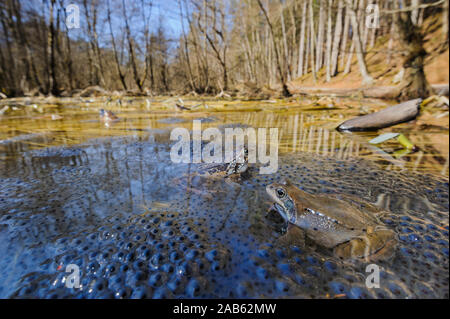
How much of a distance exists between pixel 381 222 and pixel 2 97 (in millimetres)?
18591

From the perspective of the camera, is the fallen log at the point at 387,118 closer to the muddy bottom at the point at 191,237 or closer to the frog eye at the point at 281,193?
the muddy bottom at the point at 191,237

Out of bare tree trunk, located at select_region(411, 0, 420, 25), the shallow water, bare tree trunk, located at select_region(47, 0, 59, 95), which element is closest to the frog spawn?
the shallow water

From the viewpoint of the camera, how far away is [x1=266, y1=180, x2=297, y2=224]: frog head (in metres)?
1.37

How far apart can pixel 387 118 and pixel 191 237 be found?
4365 mm

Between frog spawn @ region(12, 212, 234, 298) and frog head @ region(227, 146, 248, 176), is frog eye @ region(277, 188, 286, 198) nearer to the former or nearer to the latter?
frog spawn @ region(12, 212, 234, 298)

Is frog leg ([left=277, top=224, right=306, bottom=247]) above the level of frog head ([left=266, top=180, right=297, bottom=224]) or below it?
below

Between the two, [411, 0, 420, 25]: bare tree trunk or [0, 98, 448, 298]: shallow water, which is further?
[411, 0, 420, 25]: bare tree trunk

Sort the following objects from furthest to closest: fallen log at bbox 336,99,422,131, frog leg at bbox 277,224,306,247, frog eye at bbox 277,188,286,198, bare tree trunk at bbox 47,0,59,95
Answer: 1. bare tree trunk at bbox 47,0,59,95
2. fallen log at bbox 336,99,422,131
3. frog eye at bbox 277,188,286,198
4. frog leg at bbox 277,224,306,247

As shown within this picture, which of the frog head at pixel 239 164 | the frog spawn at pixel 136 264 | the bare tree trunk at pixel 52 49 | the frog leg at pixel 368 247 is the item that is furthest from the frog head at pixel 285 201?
the bare tree trunk at pixel 52 49

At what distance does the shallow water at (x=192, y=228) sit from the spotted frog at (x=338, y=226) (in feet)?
0.19

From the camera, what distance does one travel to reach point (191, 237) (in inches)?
53.4

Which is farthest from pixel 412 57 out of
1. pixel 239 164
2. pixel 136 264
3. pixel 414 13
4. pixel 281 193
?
pixel 136 264
